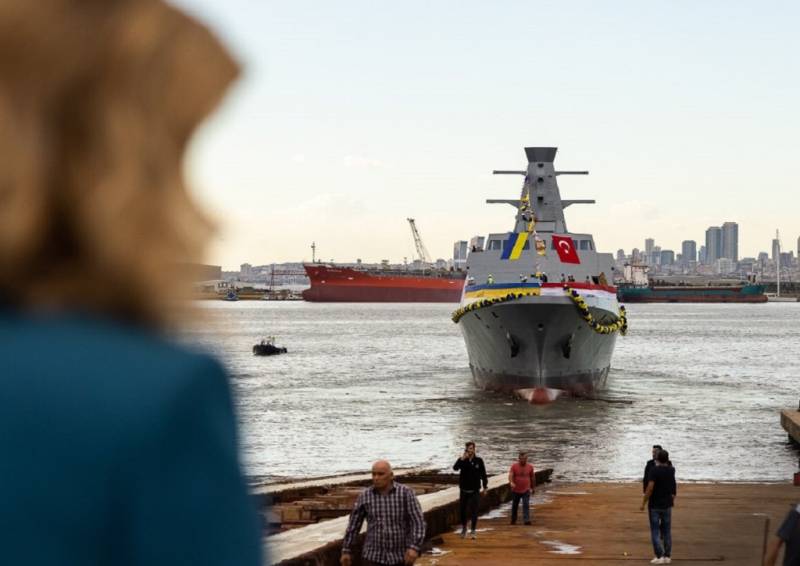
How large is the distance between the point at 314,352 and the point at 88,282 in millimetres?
94498

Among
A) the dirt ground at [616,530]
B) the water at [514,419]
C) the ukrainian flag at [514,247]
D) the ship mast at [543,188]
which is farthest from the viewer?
the ship mast at [543,188]

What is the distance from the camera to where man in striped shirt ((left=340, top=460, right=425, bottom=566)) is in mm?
8125

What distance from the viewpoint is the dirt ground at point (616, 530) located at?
1509 centimetres

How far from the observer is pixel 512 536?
1705 cm

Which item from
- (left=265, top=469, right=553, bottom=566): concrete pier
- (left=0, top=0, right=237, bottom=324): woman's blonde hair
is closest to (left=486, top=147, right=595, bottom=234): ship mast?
(left=265, top=469, right=553, bottom=566): concrete pier

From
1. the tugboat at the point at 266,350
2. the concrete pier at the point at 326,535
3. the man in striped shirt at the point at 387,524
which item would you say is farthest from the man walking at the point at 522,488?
the tugboat at the point at 266,350

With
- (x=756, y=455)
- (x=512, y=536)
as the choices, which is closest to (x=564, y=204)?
(x=756, y=455)

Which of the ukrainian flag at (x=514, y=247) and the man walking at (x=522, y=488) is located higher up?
the ukrainian flag at (x=514, y=247)

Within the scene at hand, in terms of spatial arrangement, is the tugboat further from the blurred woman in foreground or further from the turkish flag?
the blurred woman in foreground

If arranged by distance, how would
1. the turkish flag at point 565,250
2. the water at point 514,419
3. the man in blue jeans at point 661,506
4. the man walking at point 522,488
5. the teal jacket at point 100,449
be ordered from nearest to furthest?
the teal jacket at point 100,449
the man in blue jeans at point 661,506
the man walking at point 522,488
the water at point 514,419
the turkish flag at point 565,250

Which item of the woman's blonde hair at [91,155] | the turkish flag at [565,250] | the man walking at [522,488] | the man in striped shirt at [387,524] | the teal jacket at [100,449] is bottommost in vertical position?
the man walking at [522,488]

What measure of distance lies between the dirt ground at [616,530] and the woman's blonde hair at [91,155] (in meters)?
13.4

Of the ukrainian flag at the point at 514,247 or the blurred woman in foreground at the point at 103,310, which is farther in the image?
the ukrainian flag at the point at 514,247

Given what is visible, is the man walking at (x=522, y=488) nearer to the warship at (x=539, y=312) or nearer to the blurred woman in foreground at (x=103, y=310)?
the blurred woman in foreground at (x=103, y=310)
